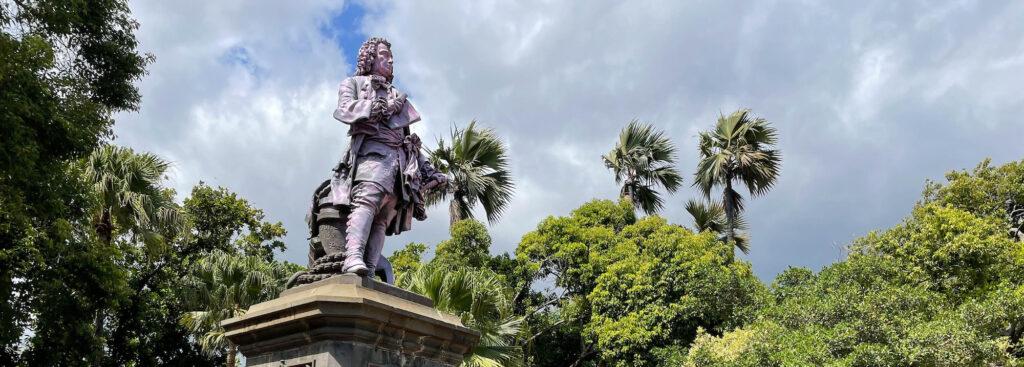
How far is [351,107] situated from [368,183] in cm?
58

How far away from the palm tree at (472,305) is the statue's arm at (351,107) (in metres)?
5.30

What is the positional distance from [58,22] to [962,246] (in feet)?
57.1

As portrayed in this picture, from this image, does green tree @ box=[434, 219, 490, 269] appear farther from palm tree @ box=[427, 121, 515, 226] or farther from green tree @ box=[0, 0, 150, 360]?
green tree @ box=[0, 0, 150, 360]

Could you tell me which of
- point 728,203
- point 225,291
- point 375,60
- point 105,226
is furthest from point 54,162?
point 728,203

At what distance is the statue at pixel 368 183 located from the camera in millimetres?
5805

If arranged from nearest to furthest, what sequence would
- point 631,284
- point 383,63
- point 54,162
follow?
point 383,63 → point 54,162 → point 631,284

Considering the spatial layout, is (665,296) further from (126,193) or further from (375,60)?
(375,60)

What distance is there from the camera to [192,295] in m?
14.9

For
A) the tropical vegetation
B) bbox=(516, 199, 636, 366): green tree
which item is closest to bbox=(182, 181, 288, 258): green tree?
the tropical vegetation

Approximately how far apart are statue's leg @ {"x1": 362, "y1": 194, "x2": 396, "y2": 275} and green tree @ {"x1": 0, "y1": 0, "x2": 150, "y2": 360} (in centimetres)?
586

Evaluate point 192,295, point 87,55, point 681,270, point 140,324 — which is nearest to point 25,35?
point 87,55

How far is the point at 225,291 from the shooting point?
14234 millimetres

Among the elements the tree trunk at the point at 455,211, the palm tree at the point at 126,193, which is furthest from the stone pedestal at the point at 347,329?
the tree trunk at the point at 455,211

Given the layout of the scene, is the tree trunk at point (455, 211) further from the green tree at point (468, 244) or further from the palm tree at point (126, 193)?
the palm tree at point (126, 193)
